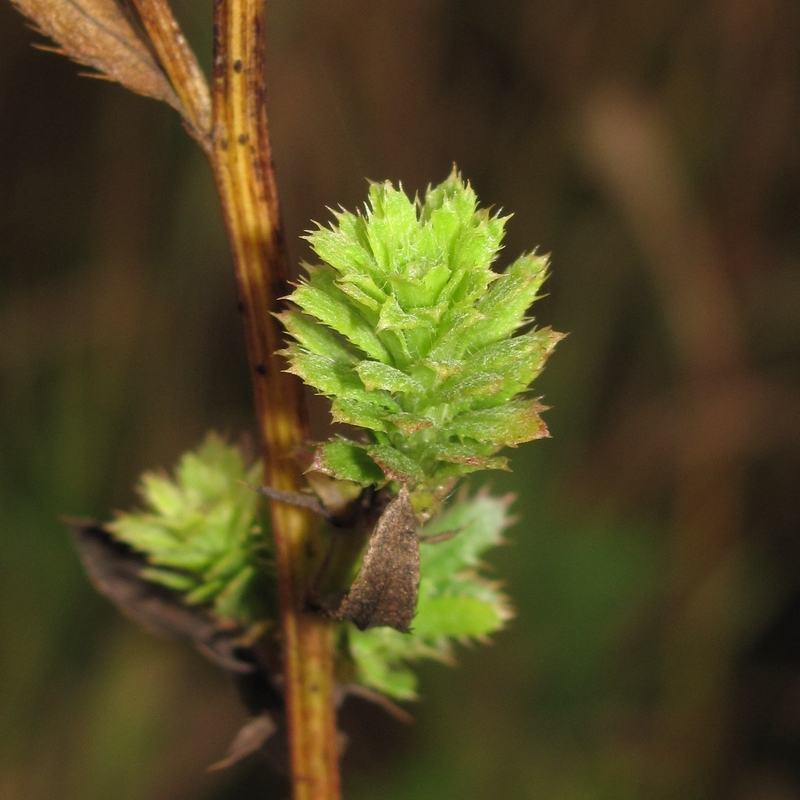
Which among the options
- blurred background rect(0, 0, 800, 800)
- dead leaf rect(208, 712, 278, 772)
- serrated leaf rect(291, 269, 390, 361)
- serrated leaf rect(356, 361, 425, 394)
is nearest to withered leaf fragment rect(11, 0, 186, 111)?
serrated leaf rect(291, 269, 390, 361)

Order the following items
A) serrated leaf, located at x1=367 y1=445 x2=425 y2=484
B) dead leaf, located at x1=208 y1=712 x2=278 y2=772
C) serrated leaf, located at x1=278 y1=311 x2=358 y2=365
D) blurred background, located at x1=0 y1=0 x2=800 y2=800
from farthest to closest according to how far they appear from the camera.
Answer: blurred background, located at x1=0 y1=0 x2=800 y2=800 < dead leaf, located at x1=208 y1=712 x2=278 y2=772 < serrated leaf, located at x1=278 y1=311 x2=358 y2=365 < serrated leaf, located at x1=367 y1=445 x2=425 y2=484

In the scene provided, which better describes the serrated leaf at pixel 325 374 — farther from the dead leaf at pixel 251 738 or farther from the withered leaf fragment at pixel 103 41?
the dead leaf at pixel 251 738

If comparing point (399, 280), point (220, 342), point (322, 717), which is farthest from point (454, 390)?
point (220, 342)

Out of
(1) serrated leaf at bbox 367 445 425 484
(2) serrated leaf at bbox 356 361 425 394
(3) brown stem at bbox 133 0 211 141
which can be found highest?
(3) brown stem at bbox 133 0 211 141

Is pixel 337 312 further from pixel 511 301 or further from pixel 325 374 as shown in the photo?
pixel 511 301

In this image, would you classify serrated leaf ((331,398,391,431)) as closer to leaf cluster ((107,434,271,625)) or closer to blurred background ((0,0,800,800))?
leaf cluster ((107,434,271,625))

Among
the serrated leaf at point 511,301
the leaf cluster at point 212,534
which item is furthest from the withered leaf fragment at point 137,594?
the serrated leaf at point 511,301
